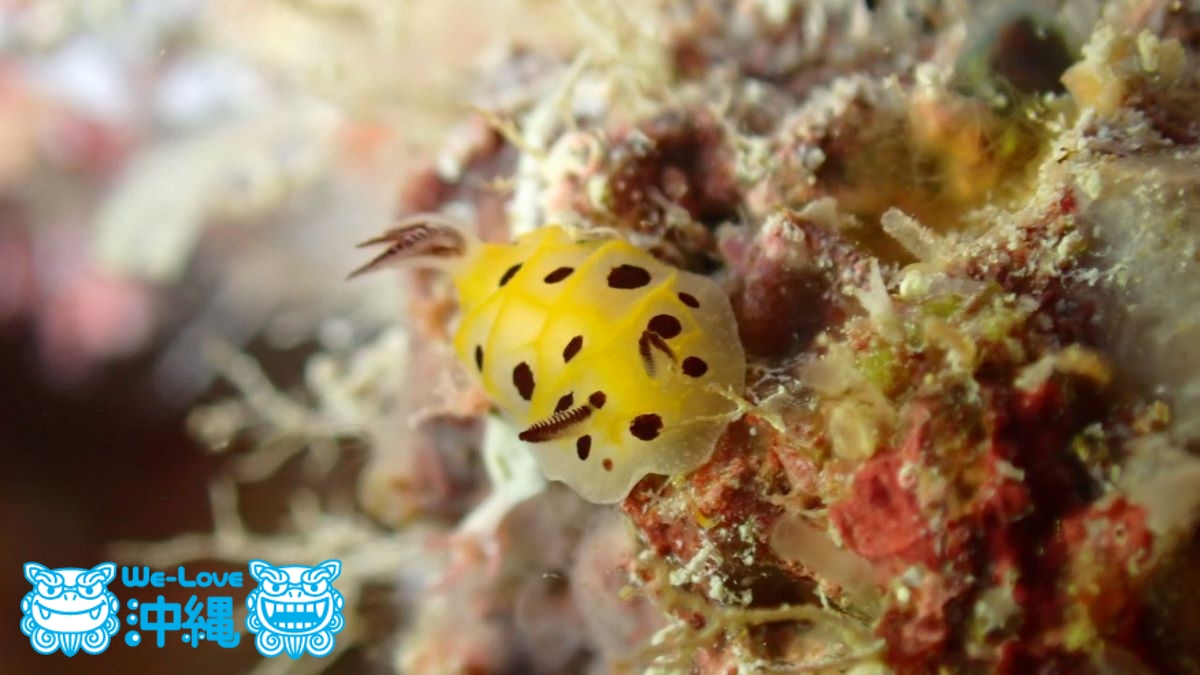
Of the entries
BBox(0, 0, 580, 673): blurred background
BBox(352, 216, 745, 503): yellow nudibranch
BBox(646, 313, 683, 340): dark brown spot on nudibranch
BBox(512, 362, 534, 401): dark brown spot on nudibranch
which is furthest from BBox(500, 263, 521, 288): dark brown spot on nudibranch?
BBox(0, 0, 580, 673): blurred background

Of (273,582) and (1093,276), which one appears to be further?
(273,582)

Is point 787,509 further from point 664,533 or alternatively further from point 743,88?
point 743,88

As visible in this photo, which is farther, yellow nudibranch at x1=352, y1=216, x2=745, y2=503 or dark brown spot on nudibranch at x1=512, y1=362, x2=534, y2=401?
dark brown spot on nudibranch at x1=512, y1=362, x2=534, y2=401

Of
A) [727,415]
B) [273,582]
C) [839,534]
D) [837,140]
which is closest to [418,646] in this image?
[273,582]

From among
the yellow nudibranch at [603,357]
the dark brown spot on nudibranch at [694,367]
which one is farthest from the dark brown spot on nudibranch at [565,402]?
the dark brown spot on nudibranch at [694,367]

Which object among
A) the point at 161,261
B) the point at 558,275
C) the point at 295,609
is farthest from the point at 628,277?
the point at 161,261

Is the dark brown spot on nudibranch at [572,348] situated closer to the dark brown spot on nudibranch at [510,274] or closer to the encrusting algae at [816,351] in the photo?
the encrusting algae at [816,351]

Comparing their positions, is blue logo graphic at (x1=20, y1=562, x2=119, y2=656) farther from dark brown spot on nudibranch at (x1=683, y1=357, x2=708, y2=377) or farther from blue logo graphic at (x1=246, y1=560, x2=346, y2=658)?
dark brown spot on nudibranch at (x1=683, y1=357, x2=708, y2=377)
